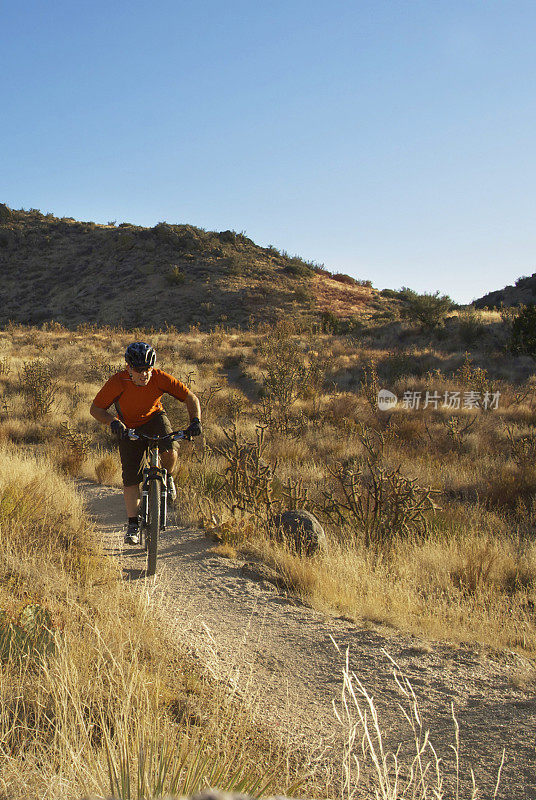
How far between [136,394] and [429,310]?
22.2m

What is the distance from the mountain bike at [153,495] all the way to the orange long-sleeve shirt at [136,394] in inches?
9.1

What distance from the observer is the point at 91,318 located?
3731 cm

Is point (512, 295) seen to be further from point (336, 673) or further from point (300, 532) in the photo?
point (336, 673)

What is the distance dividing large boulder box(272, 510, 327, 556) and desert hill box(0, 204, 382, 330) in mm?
28492

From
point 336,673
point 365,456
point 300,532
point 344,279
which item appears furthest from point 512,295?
point 336,673

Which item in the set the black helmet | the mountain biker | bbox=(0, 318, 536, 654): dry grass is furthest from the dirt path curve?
the black helmet

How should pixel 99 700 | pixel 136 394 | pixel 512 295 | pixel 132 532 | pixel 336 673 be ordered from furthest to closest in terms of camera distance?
1. pixel 512 295
2. pixel 132 532
3. pixel 136 394
4. pixel 336 673
5. pixel 99 700

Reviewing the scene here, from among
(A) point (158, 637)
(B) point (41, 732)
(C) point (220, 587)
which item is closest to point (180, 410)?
(C) point (220, 587)

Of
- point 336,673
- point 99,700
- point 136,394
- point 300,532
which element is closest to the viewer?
point 99,700

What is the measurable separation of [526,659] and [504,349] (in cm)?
1814

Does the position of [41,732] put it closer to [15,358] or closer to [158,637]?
[158,637]

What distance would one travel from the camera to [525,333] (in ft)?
60.6

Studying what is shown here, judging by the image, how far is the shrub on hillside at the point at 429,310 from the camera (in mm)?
24603

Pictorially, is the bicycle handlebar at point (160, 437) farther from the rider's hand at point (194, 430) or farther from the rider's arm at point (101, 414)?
the rider's arm at point (101, 414)
